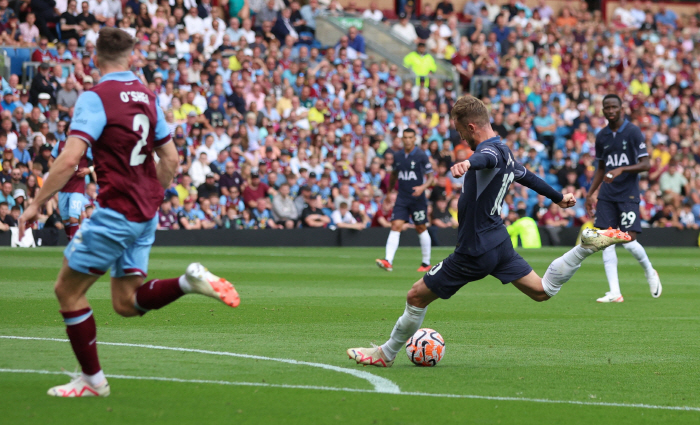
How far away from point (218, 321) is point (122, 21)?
15.7m

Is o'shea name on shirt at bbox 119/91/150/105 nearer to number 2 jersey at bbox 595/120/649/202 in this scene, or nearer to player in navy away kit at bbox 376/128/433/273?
number 2 jersey at bbox 595/120/649/202

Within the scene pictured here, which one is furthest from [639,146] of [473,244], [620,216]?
[473,244]

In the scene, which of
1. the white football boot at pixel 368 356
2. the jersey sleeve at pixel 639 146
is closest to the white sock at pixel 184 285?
the white football boot at pixel 368 356

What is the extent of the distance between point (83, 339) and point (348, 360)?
2362 mm

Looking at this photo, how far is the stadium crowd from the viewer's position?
23.0m

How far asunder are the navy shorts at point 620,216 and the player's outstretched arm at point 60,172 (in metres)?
8.52

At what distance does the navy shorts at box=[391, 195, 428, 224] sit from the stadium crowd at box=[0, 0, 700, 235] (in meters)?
1.63

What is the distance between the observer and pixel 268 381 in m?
6.29

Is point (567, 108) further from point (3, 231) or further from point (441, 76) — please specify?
point (3, 231)

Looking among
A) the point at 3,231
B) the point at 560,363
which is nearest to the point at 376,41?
the point at 3,231

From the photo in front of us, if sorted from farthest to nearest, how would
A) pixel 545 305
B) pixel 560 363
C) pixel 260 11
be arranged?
1. pixel 260 11
2. pixel 545 305
3. pixel 560 363

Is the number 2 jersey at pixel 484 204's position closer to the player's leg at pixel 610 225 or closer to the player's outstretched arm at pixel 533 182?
the player's outstretched arm at pixel 533 182

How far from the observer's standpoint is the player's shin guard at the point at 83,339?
5570 mm

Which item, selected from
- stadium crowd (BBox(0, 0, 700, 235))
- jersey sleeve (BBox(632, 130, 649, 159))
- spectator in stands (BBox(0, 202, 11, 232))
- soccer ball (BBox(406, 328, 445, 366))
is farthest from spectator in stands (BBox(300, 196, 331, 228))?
soccer ball (BBox(406, 328, 445, 366))
